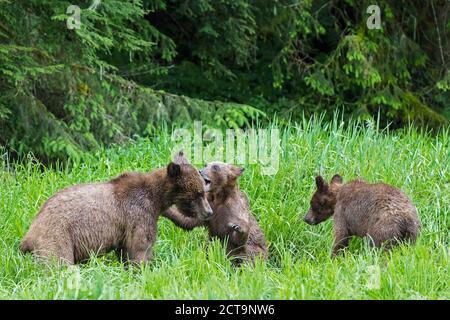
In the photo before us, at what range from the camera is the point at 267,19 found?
14.9 m

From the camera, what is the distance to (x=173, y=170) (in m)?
7.40

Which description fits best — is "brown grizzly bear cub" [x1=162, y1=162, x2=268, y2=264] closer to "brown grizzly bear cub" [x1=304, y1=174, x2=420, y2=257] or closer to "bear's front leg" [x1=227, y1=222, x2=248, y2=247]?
"bear's front leg" [x1=227, y1=222, x2=248, y2=247]

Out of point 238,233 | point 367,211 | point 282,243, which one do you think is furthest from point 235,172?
point 367,211

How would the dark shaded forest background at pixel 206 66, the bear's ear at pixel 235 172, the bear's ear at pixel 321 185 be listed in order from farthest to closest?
the dark shaded forest background at pixel 206 66
the bear's ear at pixel 321 185
the bear's ear at pixel 235 172

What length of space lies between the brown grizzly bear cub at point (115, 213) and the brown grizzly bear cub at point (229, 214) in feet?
1.06

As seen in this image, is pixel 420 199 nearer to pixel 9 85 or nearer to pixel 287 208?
pixel 287 208

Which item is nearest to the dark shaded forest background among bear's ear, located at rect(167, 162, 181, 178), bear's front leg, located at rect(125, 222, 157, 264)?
bear's ear, located at rect(167, 162, 181, 178)

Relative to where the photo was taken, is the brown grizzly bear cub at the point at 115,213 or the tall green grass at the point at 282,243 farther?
the brown grizzly bear cub at the point at 115,213

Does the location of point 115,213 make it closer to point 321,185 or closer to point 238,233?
point 238,233

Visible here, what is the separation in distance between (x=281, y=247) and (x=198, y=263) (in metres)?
1.90

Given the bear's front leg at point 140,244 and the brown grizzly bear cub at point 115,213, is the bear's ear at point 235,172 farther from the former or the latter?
the bear's front leg at point 140,244

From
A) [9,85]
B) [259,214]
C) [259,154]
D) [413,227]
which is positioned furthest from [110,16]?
[413,227]

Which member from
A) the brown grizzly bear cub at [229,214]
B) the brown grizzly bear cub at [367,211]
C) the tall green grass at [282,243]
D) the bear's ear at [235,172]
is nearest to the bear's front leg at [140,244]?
the tall green grass at [282,243]

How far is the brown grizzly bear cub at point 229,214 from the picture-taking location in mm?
7828
